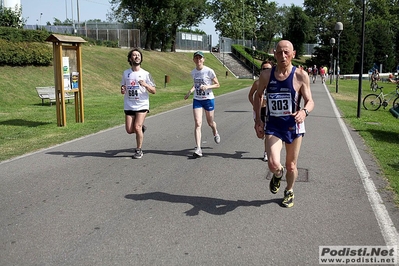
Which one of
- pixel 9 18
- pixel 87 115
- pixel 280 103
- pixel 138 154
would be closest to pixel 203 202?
pixel 280 103

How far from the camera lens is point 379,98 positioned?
20703mm

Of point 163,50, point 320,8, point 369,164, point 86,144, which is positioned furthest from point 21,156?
point 320,8

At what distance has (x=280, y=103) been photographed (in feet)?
17.0

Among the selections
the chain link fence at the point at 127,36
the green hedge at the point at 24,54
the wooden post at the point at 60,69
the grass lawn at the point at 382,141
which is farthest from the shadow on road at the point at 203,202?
the chain link fence at the point at 127,36

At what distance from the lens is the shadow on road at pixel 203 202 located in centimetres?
539

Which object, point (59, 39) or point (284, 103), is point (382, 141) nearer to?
point (284, 103)

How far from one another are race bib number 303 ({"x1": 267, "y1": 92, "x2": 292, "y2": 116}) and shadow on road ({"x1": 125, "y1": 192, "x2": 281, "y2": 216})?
1.19m

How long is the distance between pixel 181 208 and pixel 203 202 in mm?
352

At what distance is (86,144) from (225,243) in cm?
648

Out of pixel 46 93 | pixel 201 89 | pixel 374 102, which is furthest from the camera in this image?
pixel 374 102

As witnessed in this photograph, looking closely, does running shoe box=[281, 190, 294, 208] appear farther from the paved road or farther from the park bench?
the park bench

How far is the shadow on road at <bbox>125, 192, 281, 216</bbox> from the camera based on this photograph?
5.39m

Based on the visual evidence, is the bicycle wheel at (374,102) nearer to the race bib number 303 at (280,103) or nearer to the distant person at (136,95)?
the distant person at (136,95)

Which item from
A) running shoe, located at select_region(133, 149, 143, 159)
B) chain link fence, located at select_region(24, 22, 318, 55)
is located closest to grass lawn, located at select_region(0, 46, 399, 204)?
running shoe, located at select_region(133, 149, 143, 159)
